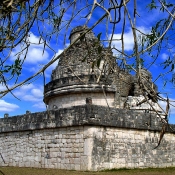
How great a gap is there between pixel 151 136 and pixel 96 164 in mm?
2707

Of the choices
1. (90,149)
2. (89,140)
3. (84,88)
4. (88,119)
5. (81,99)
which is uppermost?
(84,88)

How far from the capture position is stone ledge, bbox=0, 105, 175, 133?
9.70 m

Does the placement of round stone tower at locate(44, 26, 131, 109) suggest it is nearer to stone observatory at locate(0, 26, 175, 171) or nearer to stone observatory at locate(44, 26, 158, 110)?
stone observatory at locate(44, 26, 158, 110)

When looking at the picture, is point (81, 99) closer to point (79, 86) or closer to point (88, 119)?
point (79, 86)

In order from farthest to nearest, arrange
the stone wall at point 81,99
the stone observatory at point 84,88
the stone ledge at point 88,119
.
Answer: the stone wall at point 81,99 < the stone observatory at point 84,88 < the stone ledge at point 88,119

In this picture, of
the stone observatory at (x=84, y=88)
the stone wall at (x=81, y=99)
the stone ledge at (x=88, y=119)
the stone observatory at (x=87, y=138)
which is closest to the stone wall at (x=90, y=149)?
the stone observatory at (x=87, y=138)

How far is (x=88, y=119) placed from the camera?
9.59 metres

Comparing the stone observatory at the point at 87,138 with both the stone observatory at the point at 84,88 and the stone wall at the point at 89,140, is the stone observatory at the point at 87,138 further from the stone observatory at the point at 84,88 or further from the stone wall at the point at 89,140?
the stone observatory at the point at 84,88

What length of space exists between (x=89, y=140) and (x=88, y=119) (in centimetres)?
65

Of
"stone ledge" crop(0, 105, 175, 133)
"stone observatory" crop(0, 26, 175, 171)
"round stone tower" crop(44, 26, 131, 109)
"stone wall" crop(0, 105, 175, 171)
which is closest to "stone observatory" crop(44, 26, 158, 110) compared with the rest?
"round stone tower" crop(44, 26, 131, 109)

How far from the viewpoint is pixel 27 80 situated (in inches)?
109

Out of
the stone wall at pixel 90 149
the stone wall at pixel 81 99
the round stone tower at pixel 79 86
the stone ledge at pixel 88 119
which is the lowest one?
the stone wall at pixel 90 149

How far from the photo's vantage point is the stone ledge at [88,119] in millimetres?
9695

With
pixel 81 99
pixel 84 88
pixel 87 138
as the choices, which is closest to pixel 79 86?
pixel 84 88
